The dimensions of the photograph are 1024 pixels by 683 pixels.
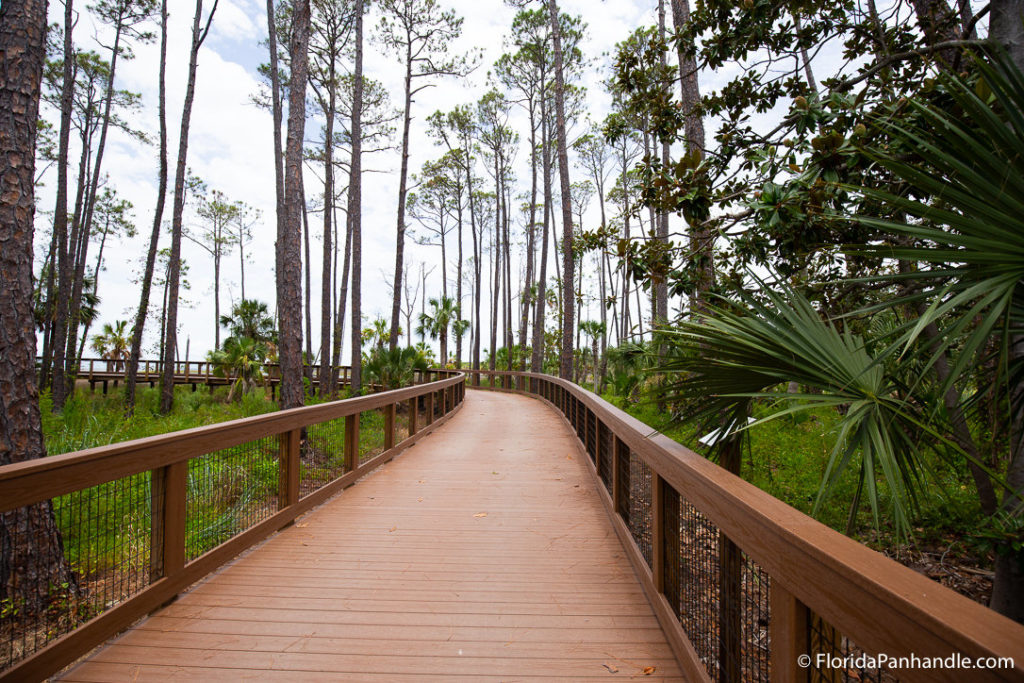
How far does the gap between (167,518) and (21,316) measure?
1.71m

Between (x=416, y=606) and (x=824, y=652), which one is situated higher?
(x=824, y=652)

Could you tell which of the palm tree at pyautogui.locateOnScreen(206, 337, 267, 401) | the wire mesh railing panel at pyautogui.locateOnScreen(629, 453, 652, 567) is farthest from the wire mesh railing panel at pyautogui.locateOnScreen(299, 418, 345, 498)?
the palm tree at pyautogui.locateOnScreen(206, 337, 267, 401)

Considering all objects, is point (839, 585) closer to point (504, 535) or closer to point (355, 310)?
point (504, 535)

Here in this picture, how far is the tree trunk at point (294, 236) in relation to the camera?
864cm

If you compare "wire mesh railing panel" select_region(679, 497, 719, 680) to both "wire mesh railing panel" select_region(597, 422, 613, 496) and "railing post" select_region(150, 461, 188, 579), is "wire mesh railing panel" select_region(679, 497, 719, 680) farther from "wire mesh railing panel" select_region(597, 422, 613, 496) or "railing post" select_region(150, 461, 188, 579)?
"railing post" select_region(150, 461, 188, 579)

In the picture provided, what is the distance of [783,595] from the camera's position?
4.55 ft

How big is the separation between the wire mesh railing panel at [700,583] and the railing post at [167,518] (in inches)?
98.7

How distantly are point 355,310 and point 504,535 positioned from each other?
1294 cm

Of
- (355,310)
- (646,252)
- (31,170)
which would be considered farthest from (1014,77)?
(355,310)

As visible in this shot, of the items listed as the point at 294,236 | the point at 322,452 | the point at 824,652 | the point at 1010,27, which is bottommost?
Answer: the point at 322,452

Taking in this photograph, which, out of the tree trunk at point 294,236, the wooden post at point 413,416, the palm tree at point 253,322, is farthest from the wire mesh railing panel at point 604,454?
the palm tree at point 253,322

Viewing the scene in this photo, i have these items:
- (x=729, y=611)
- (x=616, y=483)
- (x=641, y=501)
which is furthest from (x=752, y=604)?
(x=616, y=483)

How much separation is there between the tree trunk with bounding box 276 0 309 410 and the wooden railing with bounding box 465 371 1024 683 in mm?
7052

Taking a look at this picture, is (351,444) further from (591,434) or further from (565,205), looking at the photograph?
(565,205)
